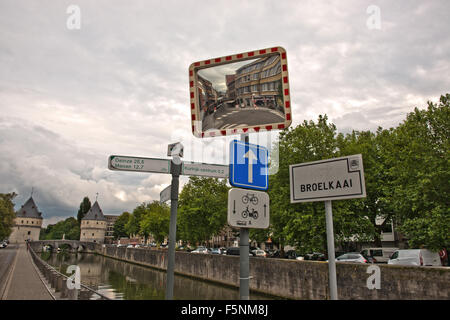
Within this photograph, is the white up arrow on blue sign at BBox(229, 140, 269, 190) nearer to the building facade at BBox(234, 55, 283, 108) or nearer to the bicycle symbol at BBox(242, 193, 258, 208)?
the bicycle symbol at BBox(242, 193, 258, 208)

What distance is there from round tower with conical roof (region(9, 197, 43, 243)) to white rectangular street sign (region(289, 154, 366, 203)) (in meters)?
177

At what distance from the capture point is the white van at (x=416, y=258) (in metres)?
21.7

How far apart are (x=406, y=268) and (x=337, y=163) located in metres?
14.1

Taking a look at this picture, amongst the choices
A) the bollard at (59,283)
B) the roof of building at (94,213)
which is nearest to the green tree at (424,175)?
the bollard at (59,283)

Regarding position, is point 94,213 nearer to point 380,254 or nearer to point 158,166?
point 380,254

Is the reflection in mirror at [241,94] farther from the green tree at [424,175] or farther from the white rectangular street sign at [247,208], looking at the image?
the green tree at [424,175]

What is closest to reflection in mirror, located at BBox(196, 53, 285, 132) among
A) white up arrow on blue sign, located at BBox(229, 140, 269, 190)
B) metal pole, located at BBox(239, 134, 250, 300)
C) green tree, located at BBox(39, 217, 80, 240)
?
white up arrow on blue sign, located at BBox(229, 140, 269, 190)

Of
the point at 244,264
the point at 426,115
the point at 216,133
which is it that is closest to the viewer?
the point at 244,264

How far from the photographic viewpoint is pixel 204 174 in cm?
448

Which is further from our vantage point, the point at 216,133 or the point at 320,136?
the point at 320,136

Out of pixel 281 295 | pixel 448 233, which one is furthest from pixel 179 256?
pixel 448 233

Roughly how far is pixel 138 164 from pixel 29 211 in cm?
18030

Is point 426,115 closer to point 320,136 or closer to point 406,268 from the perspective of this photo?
point 320,136

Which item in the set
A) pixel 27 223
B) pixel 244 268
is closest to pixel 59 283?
pixel 244 268
